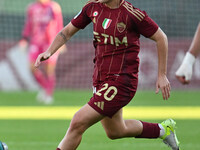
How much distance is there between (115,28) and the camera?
6.10m

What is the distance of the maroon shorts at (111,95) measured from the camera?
237 inches

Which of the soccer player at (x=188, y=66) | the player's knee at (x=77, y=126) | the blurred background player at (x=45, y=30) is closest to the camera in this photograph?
the soccer player at (x=188, y=66)

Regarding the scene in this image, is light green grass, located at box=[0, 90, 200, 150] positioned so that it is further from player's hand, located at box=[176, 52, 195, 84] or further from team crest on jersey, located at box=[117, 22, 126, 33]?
player's hand, located at box=[176, 52, 195, 84]

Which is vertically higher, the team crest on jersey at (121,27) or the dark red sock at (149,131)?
the team crest on jersey at (121,27)

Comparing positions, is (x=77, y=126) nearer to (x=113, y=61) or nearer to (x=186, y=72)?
(x=113, y=61)

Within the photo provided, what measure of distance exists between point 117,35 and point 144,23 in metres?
0.31

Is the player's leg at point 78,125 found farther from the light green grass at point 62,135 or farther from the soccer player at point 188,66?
the light green grass at point 62,135

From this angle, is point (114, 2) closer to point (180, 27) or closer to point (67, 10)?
point (180, 27)

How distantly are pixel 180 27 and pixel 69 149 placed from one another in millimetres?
13858

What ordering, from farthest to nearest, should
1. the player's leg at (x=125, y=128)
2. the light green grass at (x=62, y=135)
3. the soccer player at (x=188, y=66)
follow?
the light green grass at (x=62, y=135)
the player's leg at (x=125, y=128)
the soccer player at (x=188, y=66)

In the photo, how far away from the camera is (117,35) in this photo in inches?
240

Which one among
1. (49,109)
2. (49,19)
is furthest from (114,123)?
(49,19)

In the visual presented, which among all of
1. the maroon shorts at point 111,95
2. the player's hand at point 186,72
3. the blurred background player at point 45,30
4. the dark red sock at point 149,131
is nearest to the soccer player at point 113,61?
the maroon shorts at point 111,95

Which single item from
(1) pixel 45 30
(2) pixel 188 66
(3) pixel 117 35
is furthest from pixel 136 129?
(1) pixel 45 30
